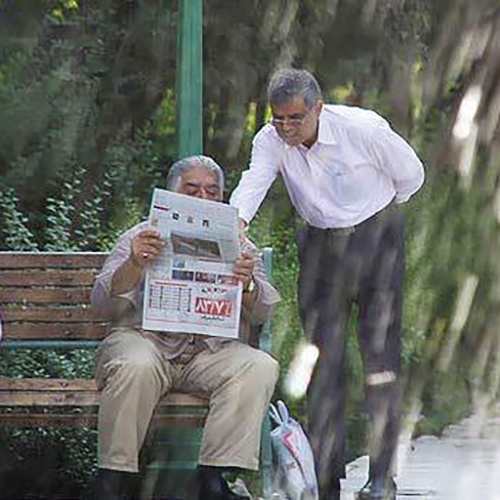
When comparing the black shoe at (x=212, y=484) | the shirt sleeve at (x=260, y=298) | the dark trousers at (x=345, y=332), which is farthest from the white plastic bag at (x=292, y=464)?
the shirt sleeve at (x=260, y=298)

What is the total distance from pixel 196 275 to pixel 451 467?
6.89 feet

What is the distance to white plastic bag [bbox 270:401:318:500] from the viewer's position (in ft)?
21.7


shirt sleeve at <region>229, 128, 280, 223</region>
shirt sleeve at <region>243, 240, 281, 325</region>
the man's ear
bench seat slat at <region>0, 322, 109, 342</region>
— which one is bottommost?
bench seat slat at <region>0, 322, 109, 342</region>

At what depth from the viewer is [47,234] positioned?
8.73m

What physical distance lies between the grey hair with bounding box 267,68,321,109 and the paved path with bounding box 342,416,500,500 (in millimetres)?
1587

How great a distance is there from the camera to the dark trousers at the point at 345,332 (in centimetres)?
683

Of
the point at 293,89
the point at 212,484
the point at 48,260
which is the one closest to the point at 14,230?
the point at 48,260

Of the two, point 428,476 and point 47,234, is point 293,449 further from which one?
point 47,234

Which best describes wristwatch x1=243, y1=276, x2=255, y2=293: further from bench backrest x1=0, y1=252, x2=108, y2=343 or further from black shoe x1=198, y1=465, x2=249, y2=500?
bench backrest x1=0, y1=252, x2=108, y2=343

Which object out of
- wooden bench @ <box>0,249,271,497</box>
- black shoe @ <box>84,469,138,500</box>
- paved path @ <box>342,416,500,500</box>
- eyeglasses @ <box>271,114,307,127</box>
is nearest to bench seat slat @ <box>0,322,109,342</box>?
wooden bench @ <box>0,249,271,497</box>

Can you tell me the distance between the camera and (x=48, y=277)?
7.11 meters

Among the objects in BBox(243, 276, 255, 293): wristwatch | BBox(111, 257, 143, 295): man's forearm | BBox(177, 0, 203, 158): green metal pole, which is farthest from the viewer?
BBox(177, 0, 203, 158): green metal pole

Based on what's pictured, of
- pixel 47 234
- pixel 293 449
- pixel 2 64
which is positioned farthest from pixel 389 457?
pixel 2 64

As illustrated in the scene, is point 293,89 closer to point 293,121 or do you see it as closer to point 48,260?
point 293,121
